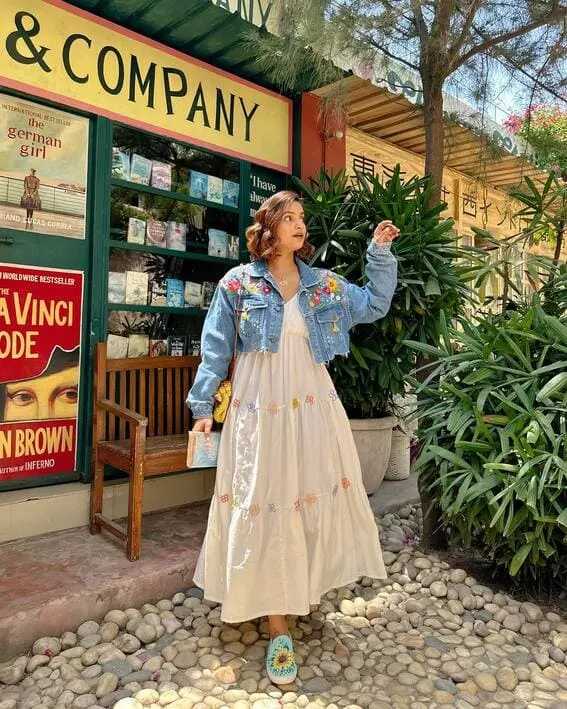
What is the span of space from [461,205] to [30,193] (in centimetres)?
510

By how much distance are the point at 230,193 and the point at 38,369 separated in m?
1.72

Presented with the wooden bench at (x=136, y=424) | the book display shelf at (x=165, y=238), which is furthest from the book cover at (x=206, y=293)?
the wooden bench at (x=136, y=424)

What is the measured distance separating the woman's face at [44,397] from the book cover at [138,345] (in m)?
0.39

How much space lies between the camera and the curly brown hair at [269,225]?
217 cm

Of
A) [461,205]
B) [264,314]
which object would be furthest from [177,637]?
[461,205]

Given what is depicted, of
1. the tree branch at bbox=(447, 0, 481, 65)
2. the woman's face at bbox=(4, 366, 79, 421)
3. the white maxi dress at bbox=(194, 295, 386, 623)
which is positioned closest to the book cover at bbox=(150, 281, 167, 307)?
the woman's face at bbox=(4, 366, 79, 421)

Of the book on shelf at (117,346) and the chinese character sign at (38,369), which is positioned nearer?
the chinese character sign at (38,369)

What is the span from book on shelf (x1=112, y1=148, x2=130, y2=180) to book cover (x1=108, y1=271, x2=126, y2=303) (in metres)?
0.56

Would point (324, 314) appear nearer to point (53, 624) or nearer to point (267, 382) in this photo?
point (267, 382)

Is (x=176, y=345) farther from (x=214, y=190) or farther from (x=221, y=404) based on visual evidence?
(x=221, y=404)

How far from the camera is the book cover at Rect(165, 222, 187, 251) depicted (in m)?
3.62

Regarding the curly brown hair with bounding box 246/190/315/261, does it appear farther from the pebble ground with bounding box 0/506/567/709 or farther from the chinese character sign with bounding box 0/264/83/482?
the pebble ground with bounding box 0/506/567/709

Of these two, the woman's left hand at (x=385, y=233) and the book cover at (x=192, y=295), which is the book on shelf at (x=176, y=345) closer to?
the book cover at (x=192, y=295)

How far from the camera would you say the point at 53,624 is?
2189mm
